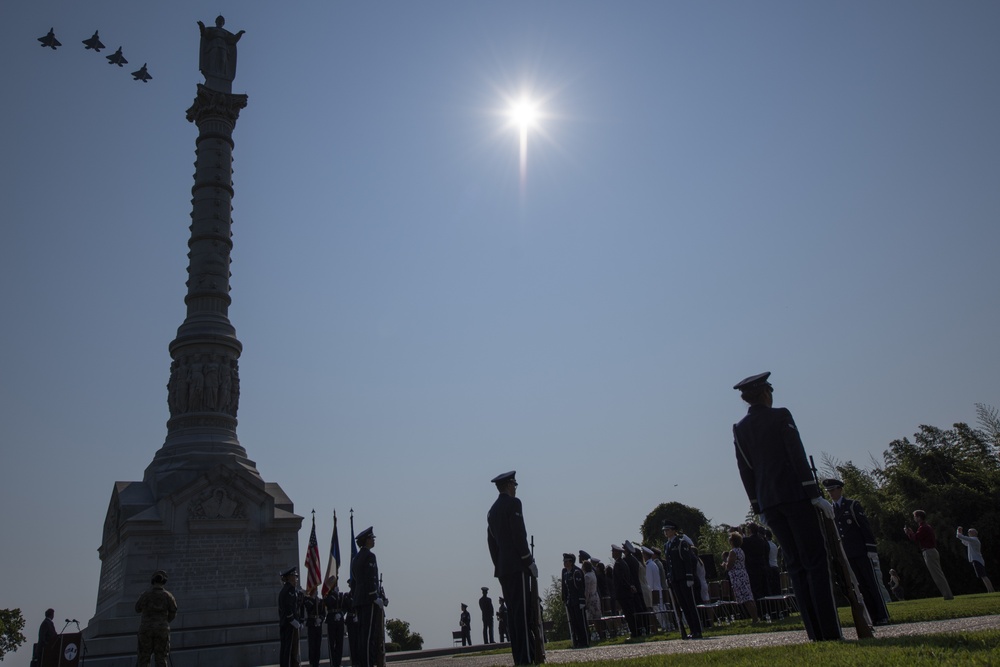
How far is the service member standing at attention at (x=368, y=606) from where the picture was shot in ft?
39.2

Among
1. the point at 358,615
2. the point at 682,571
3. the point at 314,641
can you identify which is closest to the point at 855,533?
the point at 682,571

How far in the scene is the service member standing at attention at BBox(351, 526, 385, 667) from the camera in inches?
470

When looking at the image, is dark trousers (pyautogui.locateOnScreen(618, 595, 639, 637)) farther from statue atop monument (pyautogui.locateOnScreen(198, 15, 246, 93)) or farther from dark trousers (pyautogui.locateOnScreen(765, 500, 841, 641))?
statue atop monument (pyautogui.locateOnScreen(198, 15, 246, 93))

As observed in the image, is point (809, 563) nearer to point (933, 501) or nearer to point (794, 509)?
point (794, 509)

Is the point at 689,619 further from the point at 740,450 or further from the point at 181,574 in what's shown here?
the point at 181,574

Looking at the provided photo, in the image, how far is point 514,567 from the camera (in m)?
9.51

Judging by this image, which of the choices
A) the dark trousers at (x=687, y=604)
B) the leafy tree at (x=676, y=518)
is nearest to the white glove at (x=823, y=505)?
the dark trousers at (x=687, y=604)

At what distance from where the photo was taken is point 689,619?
39.8ft

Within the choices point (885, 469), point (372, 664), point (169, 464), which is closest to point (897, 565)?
point (885, 469)

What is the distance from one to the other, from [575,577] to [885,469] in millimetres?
15673

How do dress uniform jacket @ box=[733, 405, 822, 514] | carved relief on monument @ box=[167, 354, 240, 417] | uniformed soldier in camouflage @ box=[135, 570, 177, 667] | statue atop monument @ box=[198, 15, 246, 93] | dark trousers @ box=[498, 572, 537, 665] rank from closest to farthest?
dress uniform jacket @ box=[733, 405, 822, 514], dark trousers @ box=[498, 572, 537, 665], uniformed soldier in camouflage @ box=[135, 570, 177, 667], carved relief on monument @ box=[167, 354, 240, 417], statue atop monument @ box=[198, 15, 246, 93]

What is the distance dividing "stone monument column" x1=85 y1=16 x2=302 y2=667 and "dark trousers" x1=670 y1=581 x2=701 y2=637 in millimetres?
14424

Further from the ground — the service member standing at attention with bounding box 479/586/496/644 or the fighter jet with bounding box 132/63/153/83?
the fighter jet with bounding box 132/63/153/83

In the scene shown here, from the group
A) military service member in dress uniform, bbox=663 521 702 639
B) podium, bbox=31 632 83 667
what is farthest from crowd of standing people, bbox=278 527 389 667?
podium, bbox=31 632 83 667
